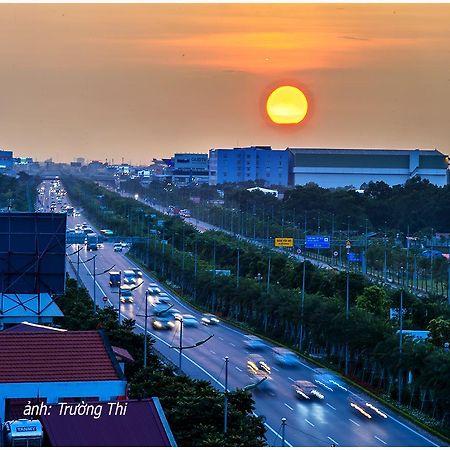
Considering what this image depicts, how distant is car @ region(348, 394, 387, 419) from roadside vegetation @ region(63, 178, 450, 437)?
0.82 meters

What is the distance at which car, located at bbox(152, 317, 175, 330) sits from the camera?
148 feet

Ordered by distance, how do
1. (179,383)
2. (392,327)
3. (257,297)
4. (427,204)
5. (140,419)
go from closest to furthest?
1. (140,419)
2. (179,383)
3. (392,327)
4. (257,297)
5. (427,204)

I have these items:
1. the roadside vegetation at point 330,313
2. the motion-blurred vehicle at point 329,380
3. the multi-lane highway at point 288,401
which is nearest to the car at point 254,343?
the multi-lane highway at point 288,401

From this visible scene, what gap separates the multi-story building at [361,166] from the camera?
13788 cm

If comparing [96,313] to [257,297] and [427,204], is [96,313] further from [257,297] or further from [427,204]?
[427,204]

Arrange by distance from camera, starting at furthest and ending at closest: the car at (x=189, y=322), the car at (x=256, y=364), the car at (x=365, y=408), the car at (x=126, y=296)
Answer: the car at (x=126, y=296) < the car at (x=189, y=322) < the car at (x=256, y=364) < the car at (x=365, y=408)

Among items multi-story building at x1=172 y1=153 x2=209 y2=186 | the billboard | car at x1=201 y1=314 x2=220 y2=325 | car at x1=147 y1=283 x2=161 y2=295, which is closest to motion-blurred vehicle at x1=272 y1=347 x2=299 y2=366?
car at x1=201 y1=314 x2=220 y2=325

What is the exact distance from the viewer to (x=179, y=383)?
26.1 metres

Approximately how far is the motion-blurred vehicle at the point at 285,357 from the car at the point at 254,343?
0.57 metres

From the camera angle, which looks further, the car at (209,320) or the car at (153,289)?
the car at (153,289)

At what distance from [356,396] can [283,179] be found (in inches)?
4774

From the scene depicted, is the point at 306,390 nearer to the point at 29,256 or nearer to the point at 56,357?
the point at 29,256

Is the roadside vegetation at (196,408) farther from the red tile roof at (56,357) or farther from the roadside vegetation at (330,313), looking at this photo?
the roadside vegetation at (330,313)

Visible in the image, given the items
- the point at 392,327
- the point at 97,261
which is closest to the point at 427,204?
the point at 97,261
